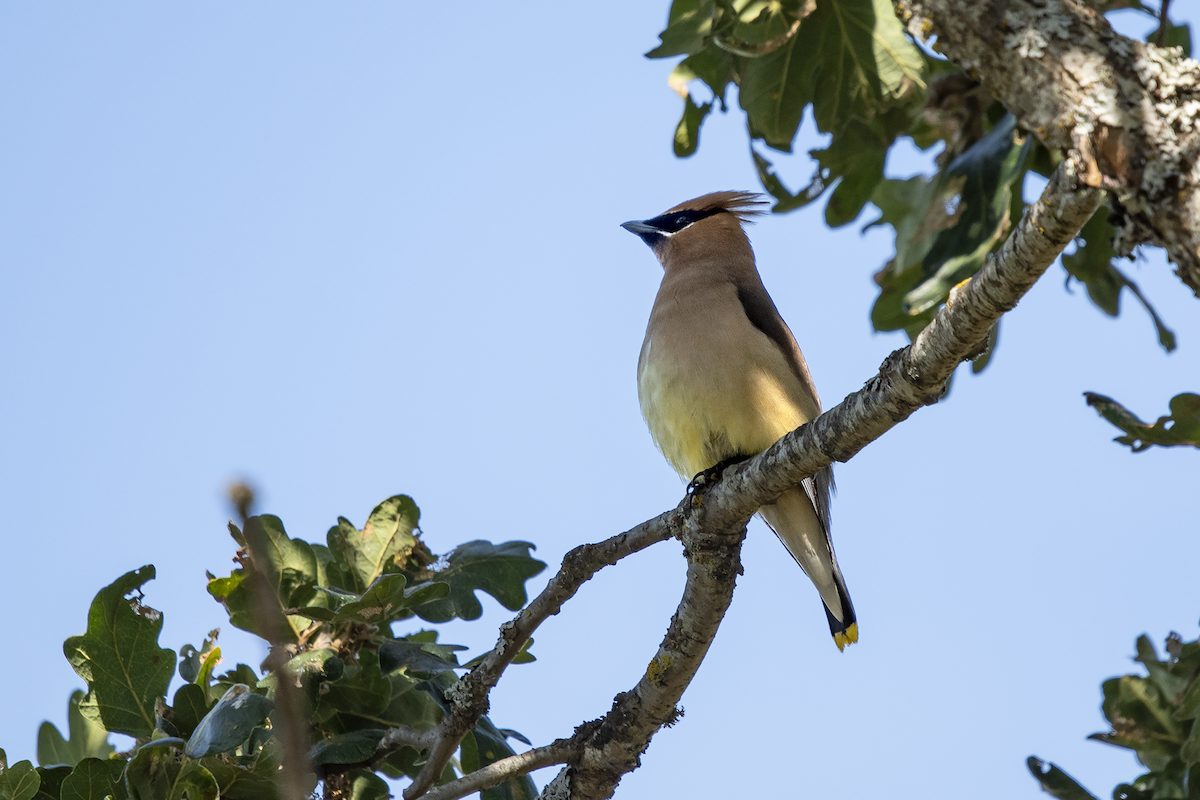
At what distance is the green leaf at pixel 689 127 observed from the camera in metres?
5.11

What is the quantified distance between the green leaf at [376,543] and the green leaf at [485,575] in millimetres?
144

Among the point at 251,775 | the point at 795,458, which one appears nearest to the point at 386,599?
the point at 251,775

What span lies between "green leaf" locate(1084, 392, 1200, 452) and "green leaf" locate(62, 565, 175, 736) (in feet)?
9.87

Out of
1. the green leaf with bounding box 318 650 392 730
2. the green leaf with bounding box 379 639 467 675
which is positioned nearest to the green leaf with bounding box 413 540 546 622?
the green leaf with bounding box 379 639 467 675

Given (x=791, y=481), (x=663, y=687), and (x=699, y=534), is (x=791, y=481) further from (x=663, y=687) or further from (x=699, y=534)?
(x=663, y=687)

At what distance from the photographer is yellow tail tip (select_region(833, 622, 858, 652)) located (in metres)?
4.74

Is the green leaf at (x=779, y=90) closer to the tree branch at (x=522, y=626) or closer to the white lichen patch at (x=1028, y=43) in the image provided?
the tree branch at (x=522, y=626)

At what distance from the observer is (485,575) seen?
4211mm

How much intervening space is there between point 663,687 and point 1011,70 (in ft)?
7.03

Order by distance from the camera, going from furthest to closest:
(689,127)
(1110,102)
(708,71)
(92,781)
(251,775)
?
(689,127) → (708,71) → (251,775) → (92,781) → (1110,102)

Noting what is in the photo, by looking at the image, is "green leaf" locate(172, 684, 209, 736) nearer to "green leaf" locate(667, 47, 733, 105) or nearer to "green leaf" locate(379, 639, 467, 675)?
"green leaf" locate(379, 639, 467, 675)

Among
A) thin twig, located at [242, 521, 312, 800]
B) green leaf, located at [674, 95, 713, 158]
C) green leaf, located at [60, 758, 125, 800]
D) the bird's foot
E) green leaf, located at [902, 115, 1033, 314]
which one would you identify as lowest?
thin twig, located at [242, 521, 312, 800]

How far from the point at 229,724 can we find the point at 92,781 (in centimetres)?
46

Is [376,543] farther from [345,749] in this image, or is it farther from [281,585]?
[345,749]
